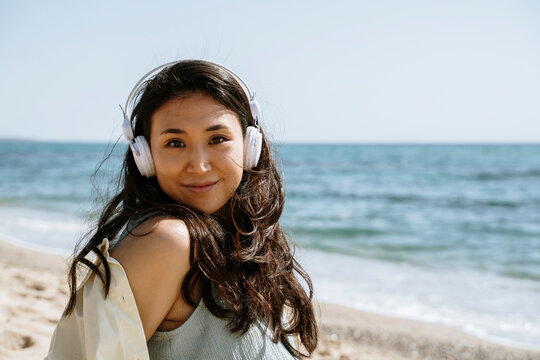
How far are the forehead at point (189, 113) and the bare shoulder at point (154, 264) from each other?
1.20ft

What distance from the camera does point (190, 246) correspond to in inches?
63.2

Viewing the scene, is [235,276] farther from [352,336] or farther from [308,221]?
[308,221]

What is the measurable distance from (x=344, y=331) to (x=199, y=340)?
3.64 m

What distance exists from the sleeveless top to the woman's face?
21 centimetres

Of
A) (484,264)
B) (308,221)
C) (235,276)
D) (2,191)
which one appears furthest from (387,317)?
(2,191)

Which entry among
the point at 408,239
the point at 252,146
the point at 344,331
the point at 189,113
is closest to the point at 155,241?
the point at 189,113

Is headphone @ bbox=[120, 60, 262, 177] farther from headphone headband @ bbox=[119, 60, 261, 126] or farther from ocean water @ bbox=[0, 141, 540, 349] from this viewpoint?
ocean water @ bbox=[0, 141, 540, 349]

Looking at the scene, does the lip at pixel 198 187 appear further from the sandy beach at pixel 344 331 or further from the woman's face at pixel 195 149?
the sandy beach at pixel 344 331

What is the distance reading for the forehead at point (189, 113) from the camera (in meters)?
1.80

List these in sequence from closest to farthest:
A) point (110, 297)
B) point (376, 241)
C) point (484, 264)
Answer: point (110, 297) → point (484, 264) → point (376, 241)

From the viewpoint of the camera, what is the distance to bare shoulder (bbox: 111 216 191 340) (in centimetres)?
153

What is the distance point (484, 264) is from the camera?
27.4 feet

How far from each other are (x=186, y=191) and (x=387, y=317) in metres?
4.20

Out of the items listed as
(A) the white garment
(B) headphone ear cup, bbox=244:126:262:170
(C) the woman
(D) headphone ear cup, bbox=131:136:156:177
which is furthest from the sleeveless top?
(B) headphone ear cup, bbox=244:126:262:170
